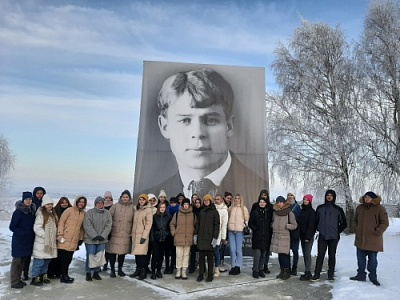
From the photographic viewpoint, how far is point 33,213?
625 centimetres

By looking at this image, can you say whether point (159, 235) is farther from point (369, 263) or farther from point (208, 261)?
point (369, 263)

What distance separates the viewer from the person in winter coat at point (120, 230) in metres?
6.93

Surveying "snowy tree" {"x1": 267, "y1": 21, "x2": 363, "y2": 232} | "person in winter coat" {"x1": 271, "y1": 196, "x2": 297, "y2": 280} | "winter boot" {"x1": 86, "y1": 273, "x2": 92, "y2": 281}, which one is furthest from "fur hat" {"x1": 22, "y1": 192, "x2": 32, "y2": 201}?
"snowy tree" {"x1": 267, "y1": 21, "x2": 363, "y2": 232}

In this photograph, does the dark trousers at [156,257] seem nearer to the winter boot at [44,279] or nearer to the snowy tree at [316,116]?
the winter boot at [44,279]

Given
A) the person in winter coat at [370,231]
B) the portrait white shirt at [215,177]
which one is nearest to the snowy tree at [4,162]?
the portrait white shirt at [215,177]

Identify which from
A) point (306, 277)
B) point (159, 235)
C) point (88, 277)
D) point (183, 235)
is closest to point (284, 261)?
point (306, 277)

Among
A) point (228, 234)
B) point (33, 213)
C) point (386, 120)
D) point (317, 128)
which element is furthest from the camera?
point (317, 128)

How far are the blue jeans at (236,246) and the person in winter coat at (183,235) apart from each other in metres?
0.93

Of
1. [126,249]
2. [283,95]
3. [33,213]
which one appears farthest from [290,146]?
[33,213]

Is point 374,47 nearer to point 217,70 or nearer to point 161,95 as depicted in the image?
point 217,70

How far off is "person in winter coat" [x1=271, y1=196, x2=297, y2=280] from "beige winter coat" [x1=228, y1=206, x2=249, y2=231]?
581 millimetres

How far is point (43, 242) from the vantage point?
20.2 feet

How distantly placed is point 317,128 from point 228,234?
10.1 meters

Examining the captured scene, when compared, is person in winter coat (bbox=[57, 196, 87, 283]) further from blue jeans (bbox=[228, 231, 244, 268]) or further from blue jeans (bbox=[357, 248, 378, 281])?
blue jeans (bbox=[357, 248, 378, 281])
